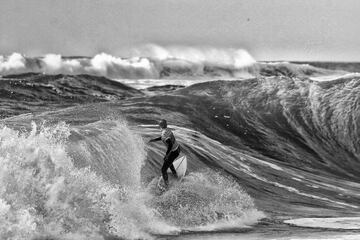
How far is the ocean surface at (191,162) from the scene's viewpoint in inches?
622

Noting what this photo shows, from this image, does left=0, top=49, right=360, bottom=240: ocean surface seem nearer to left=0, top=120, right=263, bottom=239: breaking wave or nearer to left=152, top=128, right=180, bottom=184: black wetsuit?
left=0, top=120, right=263, bottom=239: breaking wave

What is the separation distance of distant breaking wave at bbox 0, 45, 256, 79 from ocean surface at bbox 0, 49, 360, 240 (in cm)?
1871

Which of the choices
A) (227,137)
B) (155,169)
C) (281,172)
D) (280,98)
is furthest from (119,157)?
(280,98)

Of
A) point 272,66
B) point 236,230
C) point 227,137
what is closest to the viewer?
point 236,230

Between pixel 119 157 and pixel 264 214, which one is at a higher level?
pixel 119 157

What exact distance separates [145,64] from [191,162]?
57.2 meters

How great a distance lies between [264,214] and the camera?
21094mm

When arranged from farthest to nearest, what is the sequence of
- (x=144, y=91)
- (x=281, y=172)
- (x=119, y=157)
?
(x=144, y=91)
(x=281, y=172)
(x=119, y=157)

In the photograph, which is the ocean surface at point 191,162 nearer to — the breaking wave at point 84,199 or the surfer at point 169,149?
the breaking wave at point 84,199

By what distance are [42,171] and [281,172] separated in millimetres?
13503

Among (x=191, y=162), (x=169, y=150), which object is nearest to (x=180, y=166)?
(x=169, y=150)

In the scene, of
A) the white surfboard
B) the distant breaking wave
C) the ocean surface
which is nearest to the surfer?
the white surfboard

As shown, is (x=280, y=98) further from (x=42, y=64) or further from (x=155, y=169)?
(x=42, y=64)

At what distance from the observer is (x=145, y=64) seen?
82250mm
